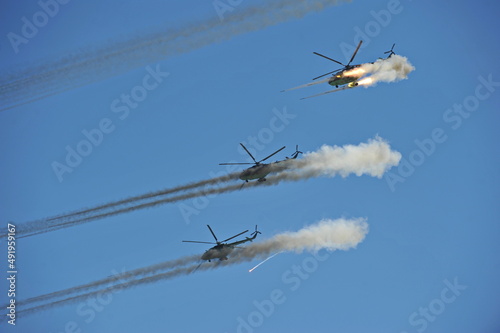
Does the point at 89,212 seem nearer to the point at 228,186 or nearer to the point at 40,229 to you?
the point at 40,229

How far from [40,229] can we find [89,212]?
15.3ft

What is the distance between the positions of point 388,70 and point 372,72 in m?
1.48

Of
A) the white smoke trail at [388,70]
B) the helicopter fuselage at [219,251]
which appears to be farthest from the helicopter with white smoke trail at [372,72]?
the helicopter fuselage at [219,251]

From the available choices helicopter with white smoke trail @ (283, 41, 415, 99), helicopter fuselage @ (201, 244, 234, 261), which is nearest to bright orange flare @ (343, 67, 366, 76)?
helicopter with white smoke trail @ (283, 41, 415, 99)

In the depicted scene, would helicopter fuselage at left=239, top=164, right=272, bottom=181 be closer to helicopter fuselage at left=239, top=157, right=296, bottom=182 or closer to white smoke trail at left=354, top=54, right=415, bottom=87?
helicopter fuselage at left=239, top=157, right=296, bottom=182

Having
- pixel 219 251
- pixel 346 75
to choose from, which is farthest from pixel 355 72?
pixel 219 251

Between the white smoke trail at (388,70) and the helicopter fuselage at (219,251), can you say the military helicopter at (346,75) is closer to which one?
the white smoke trail at (388,70)

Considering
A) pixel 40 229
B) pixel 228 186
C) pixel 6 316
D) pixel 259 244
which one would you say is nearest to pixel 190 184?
pixel 228 186

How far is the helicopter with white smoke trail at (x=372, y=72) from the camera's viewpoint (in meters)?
74.6

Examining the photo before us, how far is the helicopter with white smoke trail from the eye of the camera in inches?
2938

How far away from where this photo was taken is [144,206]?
7819 centimetres

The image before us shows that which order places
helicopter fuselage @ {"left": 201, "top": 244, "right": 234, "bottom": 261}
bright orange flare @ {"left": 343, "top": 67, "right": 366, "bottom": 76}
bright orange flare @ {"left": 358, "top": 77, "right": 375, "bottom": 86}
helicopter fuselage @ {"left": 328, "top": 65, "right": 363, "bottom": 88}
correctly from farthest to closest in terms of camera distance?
1. helicopter fuselage @ {"left": 201, "top": 244, "right": 234, "bottom": 261}
2. bright orange flare @ {"left": 358, "top": 77, "right": 375, "bottom": 86}
3. helicopter fuselage @ {"left": 328, "top": 65, "right": 363, "bottom": 88}
4. bright orange flare @ {"left": 343, "top": 67, "right": 366, "bottom": 76}

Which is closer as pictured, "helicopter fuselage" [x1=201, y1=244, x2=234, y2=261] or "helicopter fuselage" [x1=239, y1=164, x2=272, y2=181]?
"helicopter fuselage" [x1=239, y1=164, x2=272, y2=181]

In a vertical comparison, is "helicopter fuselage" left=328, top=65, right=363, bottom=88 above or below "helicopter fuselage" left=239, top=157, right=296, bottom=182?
above
